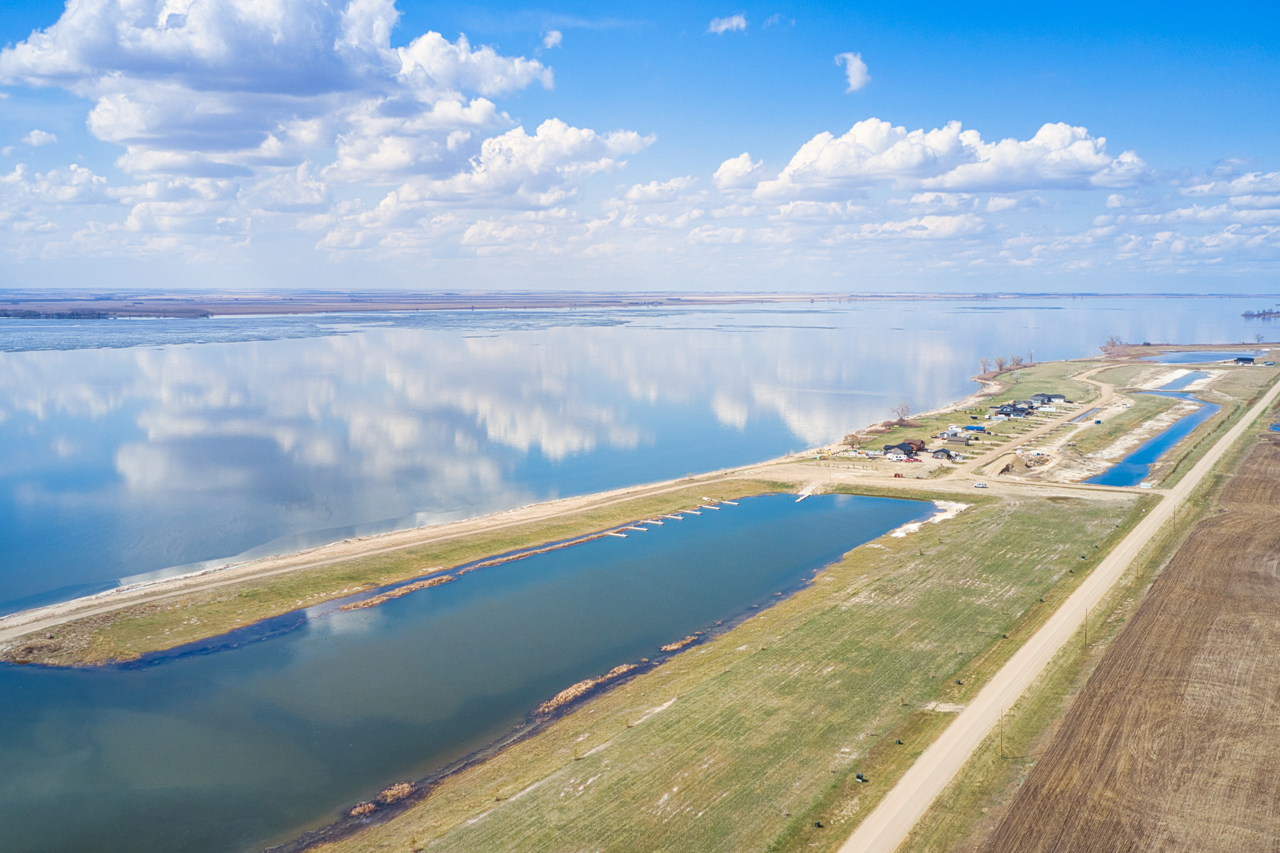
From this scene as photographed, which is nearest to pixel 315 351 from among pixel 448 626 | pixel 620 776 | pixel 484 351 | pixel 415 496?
pixel 484 351

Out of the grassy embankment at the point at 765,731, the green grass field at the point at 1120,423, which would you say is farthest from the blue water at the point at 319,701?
the green grass field at the point at 1120,423

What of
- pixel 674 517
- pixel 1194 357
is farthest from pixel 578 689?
pixel 1194 357

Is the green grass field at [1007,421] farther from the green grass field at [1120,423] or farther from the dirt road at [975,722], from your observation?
the dirt road at [975,722]

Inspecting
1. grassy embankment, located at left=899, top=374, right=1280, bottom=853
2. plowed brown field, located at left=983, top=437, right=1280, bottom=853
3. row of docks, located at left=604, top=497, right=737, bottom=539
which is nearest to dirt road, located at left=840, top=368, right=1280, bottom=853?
grassy embankment, located at left=899, top=374, right=1280, bottom=853

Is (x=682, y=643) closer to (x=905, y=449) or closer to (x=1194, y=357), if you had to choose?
(x=905, y=449)

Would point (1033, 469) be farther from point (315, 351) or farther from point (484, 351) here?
point (315, 351)

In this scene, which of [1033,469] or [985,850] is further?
[1033,469]
